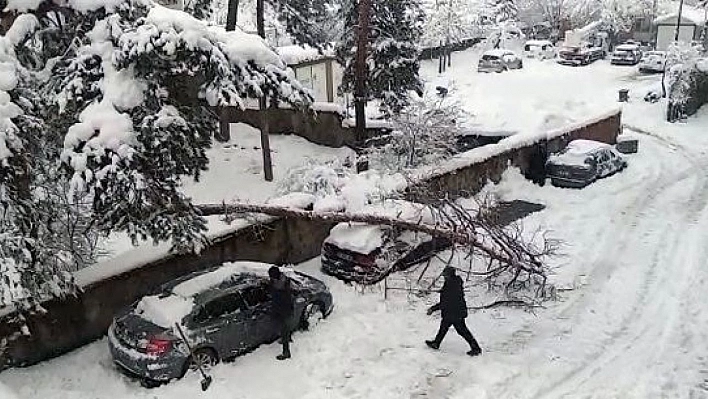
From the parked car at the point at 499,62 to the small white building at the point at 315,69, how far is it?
18.5 m

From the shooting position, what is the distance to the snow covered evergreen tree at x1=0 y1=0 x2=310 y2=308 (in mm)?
11641

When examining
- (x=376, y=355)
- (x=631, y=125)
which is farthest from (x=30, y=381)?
(x=631, y=125)

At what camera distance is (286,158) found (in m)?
27.2

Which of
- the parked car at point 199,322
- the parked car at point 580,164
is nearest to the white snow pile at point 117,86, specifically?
the parked car at point 199,322

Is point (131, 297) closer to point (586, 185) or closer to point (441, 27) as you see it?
point (586, 185)

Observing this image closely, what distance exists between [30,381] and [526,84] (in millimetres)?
36580

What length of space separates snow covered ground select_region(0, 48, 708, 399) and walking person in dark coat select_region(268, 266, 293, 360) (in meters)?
0.35

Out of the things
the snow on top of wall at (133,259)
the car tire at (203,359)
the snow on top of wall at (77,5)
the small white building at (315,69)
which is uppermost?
the snow on top of wall at (77,5)

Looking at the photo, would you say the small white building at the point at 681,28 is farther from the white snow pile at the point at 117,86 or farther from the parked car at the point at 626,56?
the white snow pile at the point at 117,86

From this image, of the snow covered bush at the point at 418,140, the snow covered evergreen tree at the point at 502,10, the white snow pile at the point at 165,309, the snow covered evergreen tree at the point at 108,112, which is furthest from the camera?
the snow covered evergreen tree at the point at 502,10

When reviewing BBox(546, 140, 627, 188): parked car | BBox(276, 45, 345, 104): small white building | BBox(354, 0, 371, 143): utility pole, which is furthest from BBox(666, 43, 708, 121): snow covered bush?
BBox(354, 0, 371, 143): utility pole

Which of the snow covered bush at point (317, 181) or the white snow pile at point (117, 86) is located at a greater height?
the white snow pile at point (117, 86)

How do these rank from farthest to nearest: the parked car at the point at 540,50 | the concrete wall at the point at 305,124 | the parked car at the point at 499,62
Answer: the parked car at the point at 540,50, the parked car at the point at 499,62, the concrete wall at the point at 305,124

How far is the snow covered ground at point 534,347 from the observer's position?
1195 centimetres
